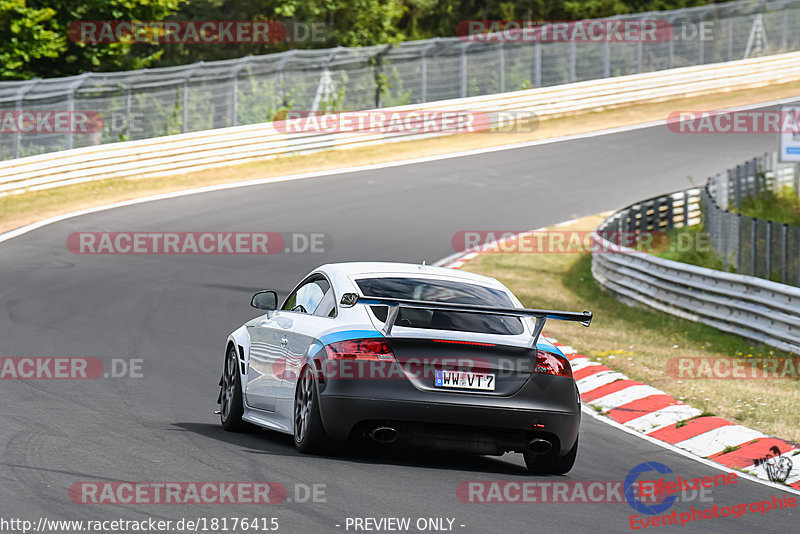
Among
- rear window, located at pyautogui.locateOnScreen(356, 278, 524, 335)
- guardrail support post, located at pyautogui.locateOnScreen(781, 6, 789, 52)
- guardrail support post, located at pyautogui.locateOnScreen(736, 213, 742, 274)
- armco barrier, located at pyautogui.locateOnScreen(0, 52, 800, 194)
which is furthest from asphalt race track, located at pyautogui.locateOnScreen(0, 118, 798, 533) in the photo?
guardrail support post, located at pyautogui.locateOnScreen(781, 6, 789, 52)

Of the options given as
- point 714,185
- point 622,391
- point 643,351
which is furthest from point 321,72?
Answer: point 622,391

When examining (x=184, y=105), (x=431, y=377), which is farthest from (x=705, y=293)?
(x=184, y=105)

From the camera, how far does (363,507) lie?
21.5 ft

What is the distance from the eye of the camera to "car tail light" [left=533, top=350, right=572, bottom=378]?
7.96 metres

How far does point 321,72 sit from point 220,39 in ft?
49.8

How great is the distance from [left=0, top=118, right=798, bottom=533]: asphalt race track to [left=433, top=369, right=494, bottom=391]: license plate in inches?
22.8

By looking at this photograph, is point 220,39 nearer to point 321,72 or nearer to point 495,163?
point 321,72

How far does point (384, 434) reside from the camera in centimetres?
773

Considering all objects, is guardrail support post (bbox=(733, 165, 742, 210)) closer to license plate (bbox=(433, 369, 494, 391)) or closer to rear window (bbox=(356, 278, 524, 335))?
rear window (bbox=(356, 278, 524, 335))

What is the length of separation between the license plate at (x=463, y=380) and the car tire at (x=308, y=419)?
79cm

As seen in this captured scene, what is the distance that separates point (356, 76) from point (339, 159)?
4.38 metres

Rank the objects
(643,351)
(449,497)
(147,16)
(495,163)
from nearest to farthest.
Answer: (449,497), (643,351), (495,163), (147,16)

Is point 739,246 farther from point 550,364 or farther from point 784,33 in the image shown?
point 784,33

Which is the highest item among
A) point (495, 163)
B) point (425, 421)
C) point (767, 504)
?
point (425, 421)
